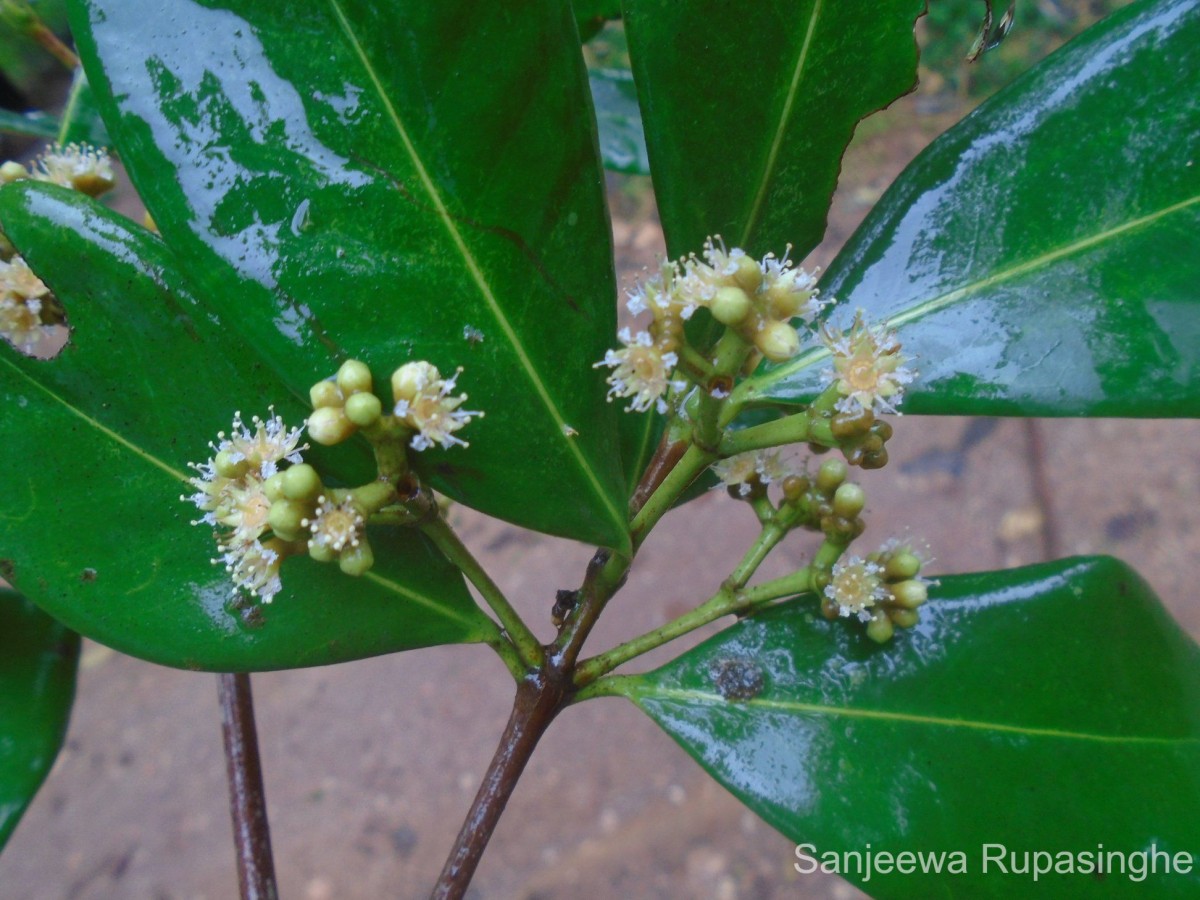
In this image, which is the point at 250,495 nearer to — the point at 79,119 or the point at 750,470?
the point at 750,470

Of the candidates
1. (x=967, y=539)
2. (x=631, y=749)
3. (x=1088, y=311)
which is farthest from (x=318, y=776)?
(x=1088, y=311)

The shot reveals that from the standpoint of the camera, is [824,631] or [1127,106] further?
[824,631]

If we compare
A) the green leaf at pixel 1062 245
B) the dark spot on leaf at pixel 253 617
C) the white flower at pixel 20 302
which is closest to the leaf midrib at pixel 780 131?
the green leaf at pixel 1062 245

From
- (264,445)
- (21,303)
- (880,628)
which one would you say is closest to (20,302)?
(21,303)

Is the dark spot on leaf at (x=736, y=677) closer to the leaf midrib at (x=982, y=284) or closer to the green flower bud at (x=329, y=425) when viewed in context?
the leaf midrib at (x=982, y=284)

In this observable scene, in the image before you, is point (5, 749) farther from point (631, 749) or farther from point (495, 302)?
point (631, 749)

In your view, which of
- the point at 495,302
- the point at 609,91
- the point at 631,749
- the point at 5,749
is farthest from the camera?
the point at 631,749

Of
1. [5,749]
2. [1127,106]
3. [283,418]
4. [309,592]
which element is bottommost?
[5,749]

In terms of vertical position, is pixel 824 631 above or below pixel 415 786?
below
